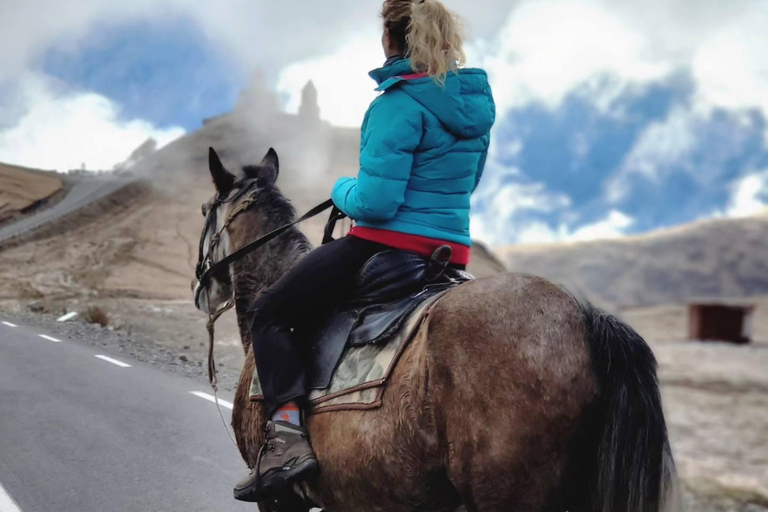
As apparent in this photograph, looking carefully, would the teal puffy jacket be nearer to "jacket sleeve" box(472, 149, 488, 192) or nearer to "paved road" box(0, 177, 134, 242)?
"jacket sleeve" box(472, 149, 488, 192)

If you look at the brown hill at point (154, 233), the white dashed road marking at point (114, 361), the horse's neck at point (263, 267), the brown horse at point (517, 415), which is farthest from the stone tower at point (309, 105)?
the brown horse at point (517, 415)

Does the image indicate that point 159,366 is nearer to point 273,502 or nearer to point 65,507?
point 65,507

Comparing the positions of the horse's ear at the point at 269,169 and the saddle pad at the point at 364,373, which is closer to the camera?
the saddle pad at the point at 364,373

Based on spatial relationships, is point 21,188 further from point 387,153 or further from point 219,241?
point 387,153

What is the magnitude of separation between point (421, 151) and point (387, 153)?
15 centimetres

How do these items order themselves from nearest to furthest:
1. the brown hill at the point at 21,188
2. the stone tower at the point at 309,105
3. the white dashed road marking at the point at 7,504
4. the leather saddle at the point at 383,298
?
the leather saddle at the point at 383,298, the white dashed road marking at the point at 7,504, the brown hill at the point at 21,188, the stone tower at the point at 309,105

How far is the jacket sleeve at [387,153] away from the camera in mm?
2342

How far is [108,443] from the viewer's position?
5.18 m

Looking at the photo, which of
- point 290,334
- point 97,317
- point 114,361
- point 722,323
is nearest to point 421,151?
point 290,334

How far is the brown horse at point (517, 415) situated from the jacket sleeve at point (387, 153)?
0.44 m

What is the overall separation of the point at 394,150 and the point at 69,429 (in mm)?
4499

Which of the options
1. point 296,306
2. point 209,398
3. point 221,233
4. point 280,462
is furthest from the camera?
point 209,398

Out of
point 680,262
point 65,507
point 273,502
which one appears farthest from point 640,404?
point 65,507

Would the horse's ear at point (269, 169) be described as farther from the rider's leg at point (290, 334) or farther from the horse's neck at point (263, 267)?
the rider's leg at point (290, 334)
